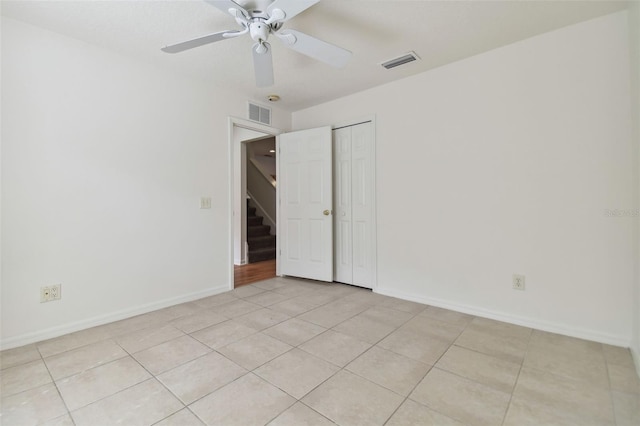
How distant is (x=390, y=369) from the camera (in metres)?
1.79

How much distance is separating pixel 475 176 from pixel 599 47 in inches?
47.7

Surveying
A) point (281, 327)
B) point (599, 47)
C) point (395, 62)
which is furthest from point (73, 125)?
point (599, 47)

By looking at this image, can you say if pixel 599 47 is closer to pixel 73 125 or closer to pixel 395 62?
pixel 395 62

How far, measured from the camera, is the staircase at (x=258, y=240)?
17.1ft

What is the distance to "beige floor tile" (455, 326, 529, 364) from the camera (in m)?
1.96

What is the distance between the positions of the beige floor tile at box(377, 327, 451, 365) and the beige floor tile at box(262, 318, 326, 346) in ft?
1.79

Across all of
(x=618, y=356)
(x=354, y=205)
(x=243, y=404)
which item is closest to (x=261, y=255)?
(x=354, y=205)

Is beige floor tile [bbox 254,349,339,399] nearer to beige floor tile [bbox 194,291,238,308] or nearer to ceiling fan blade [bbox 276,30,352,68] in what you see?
beige floor tile [bbox 194,291,238,308]

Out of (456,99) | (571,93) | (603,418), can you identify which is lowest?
(603,418)

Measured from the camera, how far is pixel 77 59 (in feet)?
7.79

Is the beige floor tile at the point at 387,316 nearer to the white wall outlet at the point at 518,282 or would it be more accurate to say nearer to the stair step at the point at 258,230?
the white wall outlet at the point at 518,282

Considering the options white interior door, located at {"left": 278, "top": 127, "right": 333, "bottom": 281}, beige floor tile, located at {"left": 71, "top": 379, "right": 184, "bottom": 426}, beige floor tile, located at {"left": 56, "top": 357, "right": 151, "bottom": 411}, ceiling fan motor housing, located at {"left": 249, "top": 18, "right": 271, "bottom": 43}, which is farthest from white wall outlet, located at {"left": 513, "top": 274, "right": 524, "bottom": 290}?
beige floor tile, located at {"left": 56, "top": 357, "right": 151, "bottom": 411}

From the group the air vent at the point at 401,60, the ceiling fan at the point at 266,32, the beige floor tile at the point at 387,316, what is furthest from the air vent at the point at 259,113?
the beige floor tile at the point at 387,316

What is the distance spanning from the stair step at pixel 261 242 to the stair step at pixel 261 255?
→ 0.11 meters
